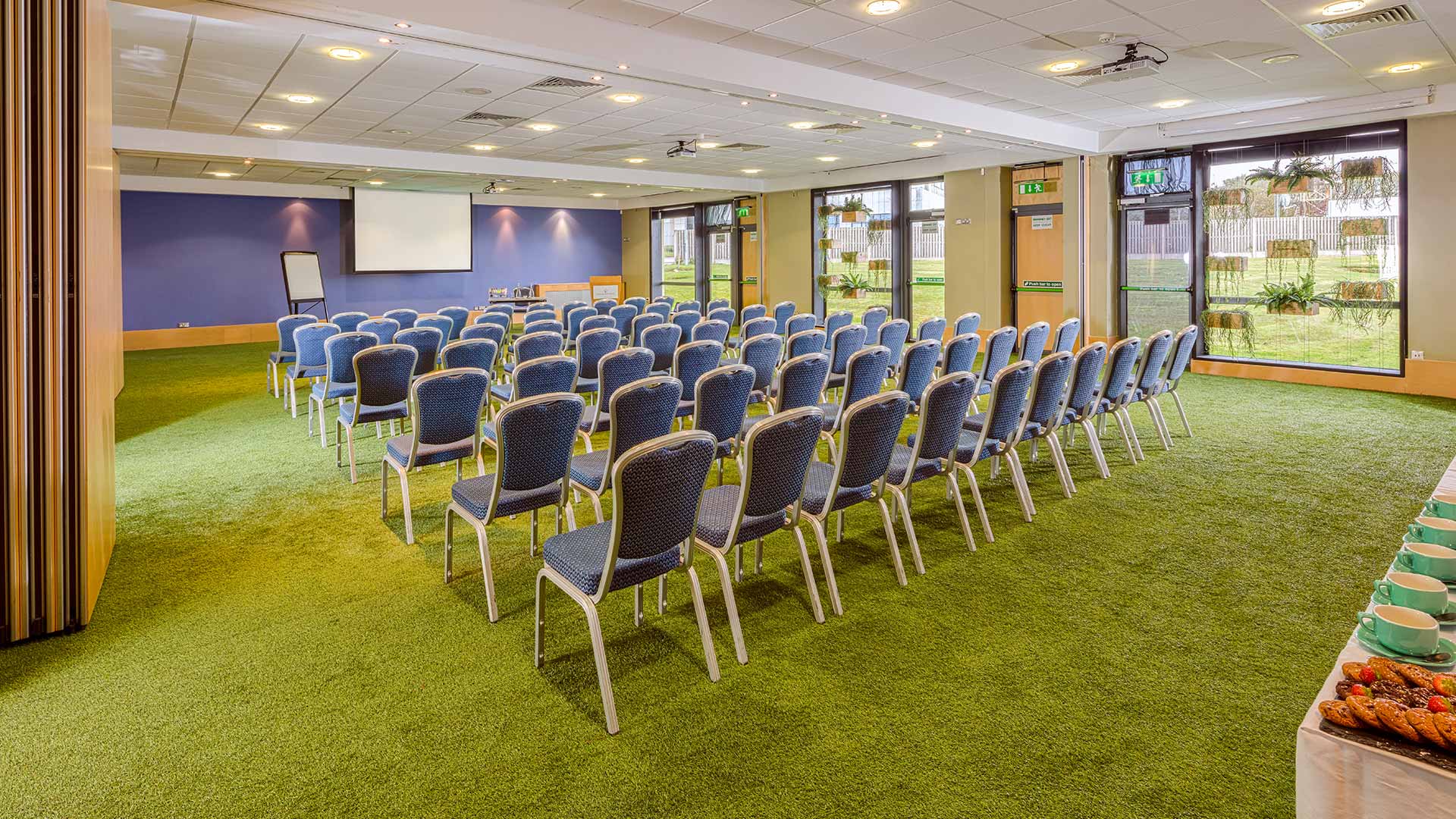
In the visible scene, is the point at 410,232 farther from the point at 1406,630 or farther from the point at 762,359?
the point at 1406,630

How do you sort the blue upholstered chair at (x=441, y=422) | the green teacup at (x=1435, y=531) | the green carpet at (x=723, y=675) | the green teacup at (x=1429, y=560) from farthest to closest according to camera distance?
the blue upholstered chair at (x=441, y=422) → the green carpet at (x=723, y=675) → the green teacup at (x=1435, y=531) → the green teacup at (x=1429, y=560)

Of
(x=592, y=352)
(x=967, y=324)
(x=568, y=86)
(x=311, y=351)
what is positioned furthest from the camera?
(x=967, y=324)

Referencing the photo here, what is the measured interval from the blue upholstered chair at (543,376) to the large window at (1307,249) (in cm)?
946

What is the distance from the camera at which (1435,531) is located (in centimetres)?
232

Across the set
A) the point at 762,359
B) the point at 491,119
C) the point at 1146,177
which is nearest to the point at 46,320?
the point at 762,359

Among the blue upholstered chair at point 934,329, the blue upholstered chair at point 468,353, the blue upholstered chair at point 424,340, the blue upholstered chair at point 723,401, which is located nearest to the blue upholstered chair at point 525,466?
the blue upholstered chair at point 723,401

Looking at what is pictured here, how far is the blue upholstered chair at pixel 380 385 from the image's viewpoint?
5539 millimetres

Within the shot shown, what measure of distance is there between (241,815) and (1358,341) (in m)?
11.8

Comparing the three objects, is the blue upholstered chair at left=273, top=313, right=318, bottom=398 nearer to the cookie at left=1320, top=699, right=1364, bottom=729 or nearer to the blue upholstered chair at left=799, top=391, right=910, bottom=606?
the blue upholstered chair at left=799, top=391, right=910, bottom=606

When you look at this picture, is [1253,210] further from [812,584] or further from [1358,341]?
[812,584]

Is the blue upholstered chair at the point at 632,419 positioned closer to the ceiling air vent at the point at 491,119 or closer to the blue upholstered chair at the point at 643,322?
the blue upholstered chair at the point at 643,322

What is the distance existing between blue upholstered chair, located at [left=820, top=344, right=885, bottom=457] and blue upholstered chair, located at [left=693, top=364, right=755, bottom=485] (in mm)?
700

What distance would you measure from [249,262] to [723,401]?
15.7 metres

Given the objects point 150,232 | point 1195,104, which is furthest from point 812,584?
point 150,232
